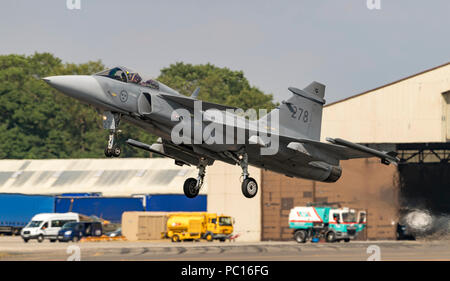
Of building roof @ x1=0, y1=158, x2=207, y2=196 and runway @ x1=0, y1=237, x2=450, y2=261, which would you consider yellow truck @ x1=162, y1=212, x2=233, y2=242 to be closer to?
runway @ x1=0, y1=237, x2=450, y2=261

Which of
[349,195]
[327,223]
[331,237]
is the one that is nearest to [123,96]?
[349,195]

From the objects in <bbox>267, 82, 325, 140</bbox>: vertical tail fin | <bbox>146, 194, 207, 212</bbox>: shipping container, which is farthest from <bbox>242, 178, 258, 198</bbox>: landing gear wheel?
<bbox>146, 194, 207, 212</bbox>: shipping container

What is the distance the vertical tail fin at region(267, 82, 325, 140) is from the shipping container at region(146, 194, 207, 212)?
3761cm

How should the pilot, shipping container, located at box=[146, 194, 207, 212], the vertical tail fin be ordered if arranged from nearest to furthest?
the pilot < the vertical tail fin < shipping container, located at box=[146, 194, 207, 212]

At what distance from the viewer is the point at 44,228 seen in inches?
2403

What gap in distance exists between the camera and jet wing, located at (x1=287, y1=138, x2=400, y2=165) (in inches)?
1219

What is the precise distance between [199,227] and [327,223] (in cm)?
1095

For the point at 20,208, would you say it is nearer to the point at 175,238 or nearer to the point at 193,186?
the point at 175,238

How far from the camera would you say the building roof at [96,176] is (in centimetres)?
7619

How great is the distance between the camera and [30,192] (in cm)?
8038

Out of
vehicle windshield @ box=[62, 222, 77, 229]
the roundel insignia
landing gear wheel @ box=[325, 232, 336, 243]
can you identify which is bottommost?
landing gear wheel @ box=[325, 232, 336, 243]

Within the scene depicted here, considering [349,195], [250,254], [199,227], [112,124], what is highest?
[112,124]

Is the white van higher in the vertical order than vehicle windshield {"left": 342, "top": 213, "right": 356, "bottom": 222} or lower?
lower
